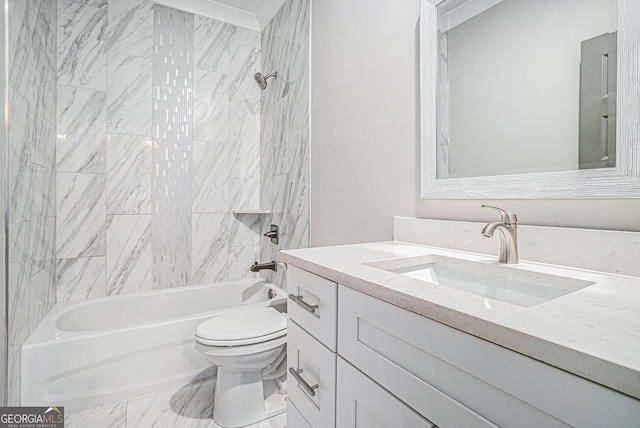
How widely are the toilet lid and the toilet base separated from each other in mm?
210

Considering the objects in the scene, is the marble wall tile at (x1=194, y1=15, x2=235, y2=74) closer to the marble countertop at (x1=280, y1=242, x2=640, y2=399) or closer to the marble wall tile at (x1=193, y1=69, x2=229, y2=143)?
the marble wall tile at (x1=193, y1=69, x2=229, y2=143)

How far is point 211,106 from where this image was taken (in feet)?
8.16

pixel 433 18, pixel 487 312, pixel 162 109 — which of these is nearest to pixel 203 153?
pixel 162 109

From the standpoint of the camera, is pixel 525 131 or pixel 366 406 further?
pixel 525 131

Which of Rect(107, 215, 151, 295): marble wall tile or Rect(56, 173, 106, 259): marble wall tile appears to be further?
Rect(107, 215, 151, 295): marble wall tile

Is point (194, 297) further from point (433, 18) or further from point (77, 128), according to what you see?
point (433, 18)

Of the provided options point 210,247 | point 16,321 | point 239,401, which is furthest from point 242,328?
point 210,247

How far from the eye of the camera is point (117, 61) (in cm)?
216

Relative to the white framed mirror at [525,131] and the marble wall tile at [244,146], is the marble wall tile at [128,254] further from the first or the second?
the white framed mirror at [525,131]

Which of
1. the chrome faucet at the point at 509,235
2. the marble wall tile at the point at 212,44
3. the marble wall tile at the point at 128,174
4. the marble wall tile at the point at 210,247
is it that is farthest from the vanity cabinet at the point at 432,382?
the marble wall tile at the point at 212,44

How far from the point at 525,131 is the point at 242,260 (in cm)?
227

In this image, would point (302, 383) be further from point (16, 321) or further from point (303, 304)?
point (16, 321)

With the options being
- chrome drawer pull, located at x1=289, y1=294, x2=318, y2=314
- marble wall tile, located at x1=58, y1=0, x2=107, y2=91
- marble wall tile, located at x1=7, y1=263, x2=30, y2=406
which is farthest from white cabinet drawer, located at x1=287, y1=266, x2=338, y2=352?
marble wall tile, located at x1=58, y1=0, x2=107, y2=91

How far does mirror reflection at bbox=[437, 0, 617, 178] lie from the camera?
0.77 metres
